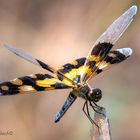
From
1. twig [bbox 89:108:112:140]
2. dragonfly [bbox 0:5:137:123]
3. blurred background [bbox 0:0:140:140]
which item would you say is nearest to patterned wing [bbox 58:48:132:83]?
dragonfly [bbox 0:5:137:123]

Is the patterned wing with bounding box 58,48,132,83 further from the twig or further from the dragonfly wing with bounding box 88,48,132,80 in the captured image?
the twig

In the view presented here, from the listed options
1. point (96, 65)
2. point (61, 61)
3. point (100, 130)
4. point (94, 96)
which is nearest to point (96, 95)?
point (94, 96)

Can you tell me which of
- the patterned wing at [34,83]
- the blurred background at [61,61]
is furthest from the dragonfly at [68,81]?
the blurred background at [61,61]

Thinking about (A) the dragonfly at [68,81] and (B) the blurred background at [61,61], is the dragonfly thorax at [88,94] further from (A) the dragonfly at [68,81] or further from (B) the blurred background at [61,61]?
(B) the blurred background at [61,61]

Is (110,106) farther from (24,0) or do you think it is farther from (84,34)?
(24,0)

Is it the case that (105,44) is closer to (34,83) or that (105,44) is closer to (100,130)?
(34,83)

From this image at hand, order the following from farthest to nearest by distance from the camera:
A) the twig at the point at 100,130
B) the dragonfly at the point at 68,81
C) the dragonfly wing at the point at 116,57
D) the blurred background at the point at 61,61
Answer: the blurred background at the point at 61,61 < the dragonfly wing at the point at 116,57 < the dragonfly at the point at 68,81 < the twig at the point at 100,130

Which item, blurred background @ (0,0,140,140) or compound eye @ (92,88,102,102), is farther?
blurred background @ (0,0,140,140)

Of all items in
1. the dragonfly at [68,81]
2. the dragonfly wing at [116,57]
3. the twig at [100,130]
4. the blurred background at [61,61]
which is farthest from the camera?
the blurred background at [61,61]
